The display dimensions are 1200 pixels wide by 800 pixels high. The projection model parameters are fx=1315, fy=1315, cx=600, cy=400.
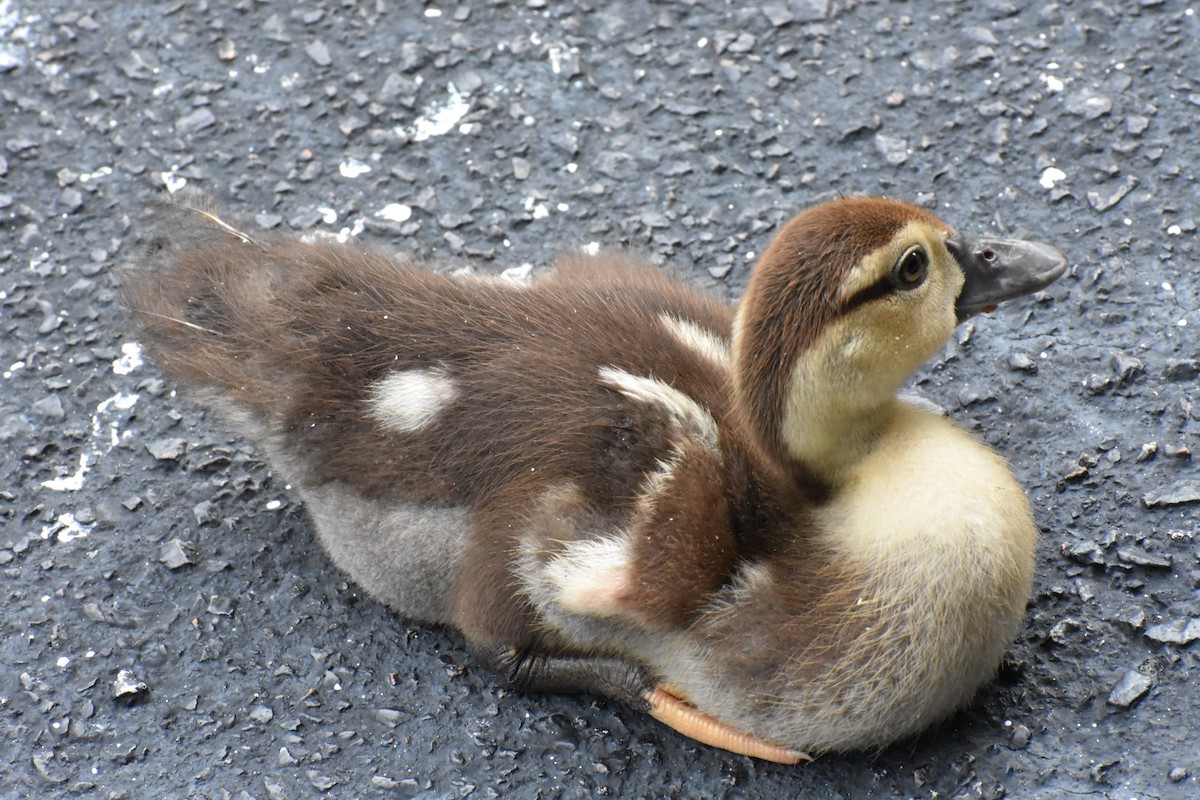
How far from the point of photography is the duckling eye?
109 inches

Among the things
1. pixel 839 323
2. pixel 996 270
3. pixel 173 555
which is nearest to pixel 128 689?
pixel 173 555

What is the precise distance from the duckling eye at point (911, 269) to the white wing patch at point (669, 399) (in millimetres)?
523

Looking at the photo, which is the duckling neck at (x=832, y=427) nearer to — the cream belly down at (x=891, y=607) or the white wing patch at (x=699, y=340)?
the cream belly down at (x=891, y=607)

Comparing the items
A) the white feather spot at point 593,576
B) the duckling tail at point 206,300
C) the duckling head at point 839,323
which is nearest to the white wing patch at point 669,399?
the duckling head at point 839,323

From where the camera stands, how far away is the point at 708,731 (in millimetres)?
2967

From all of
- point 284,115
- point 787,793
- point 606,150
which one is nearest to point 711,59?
point 606,150

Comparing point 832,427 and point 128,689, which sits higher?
point 832,427

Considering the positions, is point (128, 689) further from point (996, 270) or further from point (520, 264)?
point (996, 270)

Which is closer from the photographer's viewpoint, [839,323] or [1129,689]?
[839,323]

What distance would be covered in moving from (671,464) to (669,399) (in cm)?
17

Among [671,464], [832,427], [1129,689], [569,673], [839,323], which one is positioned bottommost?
[569,673]

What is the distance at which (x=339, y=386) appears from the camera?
3.13 m

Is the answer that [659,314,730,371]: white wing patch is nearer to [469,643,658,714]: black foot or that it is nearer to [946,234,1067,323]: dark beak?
[946,234,1067,323]: dark beak

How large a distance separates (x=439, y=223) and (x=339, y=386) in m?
1.36
